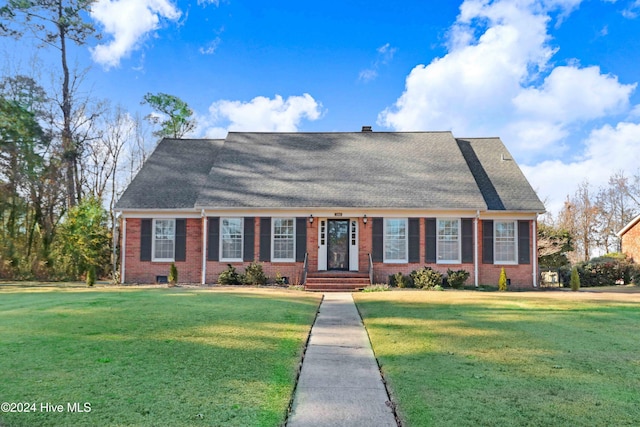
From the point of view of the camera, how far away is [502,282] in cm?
1742

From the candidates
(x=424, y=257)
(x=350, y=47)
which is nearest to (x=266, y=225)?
(x=424, y=257)

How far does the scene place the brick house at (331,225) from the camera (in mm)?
18281

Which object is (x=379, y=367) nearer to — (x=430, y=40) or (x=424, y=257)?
(x=424, y=257)

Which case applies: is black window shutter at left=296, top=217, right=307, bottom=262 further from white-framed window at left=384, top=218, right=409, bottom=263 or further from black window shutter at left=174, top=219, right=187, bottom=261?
black window shutter at left=174, top=219, right=187, bottom=261

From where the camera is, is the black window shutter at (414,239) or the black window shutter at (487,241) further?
the black window shutter at (487,241)

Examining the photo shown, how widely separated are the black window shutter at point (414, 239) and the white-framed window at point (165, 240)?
9540 millimetres

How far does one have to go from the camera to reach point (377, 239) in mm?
18312

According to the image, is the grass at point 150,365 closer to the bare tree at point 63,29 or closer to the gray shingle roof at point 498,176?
the gray shingle roof at point 498,176

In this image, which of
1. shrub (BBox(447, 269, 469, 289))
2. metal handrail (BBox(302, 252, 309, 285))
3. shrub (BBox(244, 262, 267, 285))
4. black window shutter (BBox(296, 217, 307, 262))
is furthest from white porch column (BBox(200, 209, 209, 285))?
shrub (BBox(447, 269, 469, 289))

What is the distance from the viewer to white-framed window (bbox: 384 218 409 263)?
18328 millimetres

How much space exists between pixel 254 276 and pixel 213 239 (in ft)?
7.64

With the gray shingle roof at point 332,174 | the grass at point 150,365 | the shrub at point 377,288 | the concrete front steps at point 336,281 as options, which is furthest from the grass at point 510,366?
the gray shingle roof at point 332,174

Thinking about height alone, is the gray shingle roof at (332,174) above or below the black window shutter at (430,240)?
above

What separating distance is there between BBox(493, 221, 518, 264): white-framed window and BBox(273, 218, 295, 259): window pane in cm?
820
